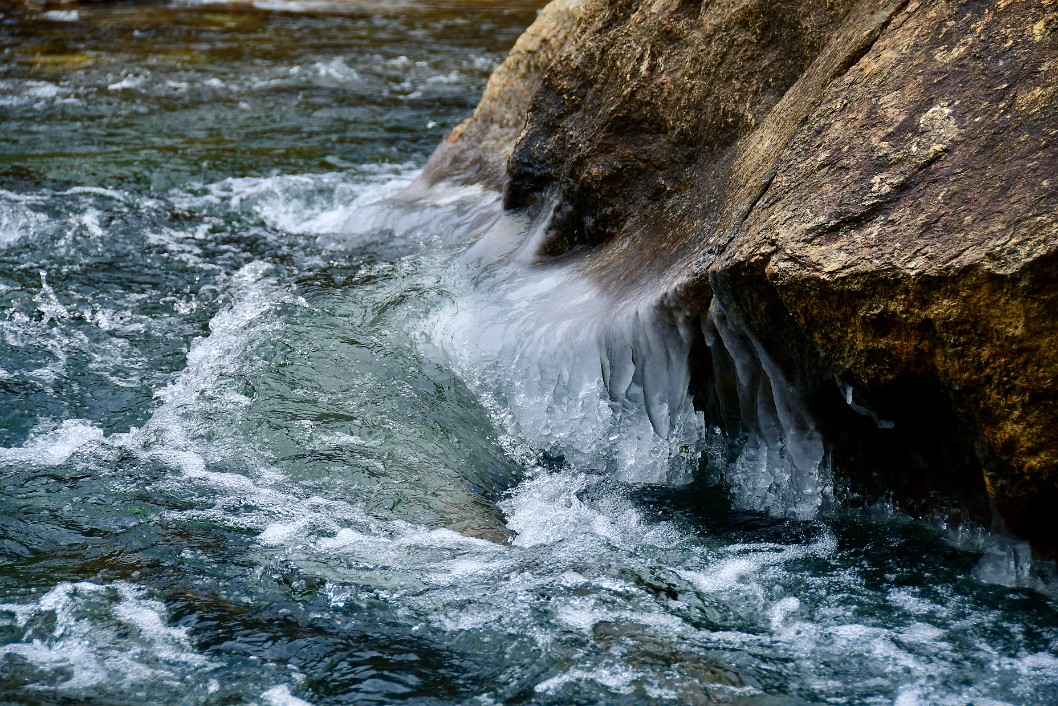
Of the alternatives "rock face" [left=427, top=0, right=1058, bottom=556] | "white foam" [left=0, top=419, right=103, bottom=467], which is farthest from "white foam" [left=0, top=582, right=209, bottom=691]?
"rock face" [left=427, top=0, right=1058, bottom=556]

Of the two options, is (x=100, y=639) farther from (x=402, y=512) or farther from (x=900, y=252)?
(x=900, y=252)

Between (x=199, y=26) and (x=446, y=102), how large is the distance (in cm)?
506

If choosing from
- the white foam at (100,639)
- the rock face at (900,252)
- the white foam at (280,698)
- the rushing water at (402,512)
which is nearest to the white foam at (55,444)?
the rushing water at (402,512)

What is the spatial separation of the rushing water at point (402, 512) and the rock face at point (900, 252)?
8.6 inches

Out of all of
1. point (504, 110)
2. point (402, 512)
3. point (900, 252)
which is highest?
point (504, 110)

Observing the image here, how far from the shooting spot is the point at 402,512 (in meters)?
3.37

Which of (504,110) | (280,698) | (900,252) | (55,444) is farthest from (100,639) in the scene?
(504,110)

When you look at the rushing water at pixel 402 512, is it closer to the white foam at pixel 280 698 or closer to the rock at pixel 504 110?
the white foam at pixel 280 698

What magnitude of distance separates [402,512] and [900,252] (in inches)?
→ 67.5

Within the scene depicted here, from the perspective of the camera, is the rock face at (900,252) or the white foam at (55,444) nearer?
the rock face at (900,252)

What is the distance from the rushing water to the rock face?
0.72 ft

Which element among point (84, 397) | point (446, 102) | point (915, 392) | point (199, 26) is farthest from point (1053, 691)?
point (199, 26)

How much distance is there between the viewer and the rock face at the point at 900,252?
8.41ft

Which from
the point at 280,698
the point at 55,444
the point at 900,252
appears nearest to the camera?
the point at 280,698
